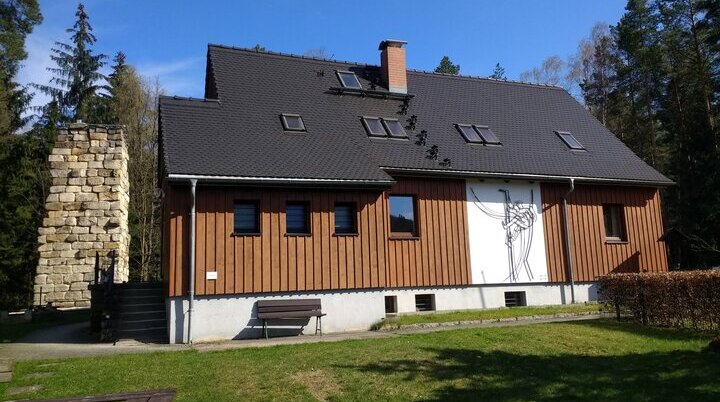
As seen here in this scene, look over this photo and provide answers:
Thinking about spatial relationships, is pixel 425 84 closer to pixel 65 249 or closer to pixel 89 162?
pixel 89 162

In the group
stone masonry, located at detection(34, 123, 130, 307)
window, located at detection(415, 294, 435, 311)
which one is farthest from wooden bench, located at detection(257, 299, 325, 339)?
stone masonry, located at detection(34, 123, 130, 307)

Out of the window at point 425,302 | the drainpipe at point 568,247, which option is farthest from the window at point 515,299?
the window at point 425,302

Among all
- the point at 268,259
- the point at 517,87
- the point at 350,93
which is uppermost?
the point at 517,87

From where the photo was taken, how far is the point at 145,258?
27.3 metres

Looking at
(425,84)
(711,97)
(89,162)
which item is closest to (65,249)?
(89,162)

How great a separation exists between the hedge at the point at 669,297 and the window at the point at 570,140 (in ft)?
23.8

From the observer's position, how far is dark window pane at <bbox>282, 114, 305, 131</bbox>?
15.2 m

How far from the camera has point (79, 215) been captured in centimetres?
1938

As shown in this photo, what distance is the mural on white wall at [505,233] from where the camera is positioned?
15.8m

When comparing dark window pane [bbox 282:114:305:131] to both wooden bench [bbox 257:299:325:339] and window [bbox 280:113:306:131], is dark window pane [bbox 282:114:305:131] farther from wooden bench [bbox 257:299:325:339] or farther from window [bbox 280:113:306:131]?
wooden bench [bbox 257:299:325:339]

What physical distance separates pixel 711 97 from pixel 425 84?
17.4 metres

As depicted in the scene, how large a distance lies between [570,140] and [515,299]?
257 inches

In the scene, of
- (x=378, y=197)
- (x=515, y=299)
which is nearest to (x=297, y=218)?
(x=378, y=197)

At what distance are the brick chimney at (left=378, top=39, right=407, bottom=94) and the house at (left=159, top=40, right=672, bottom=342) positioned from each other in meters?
0.05
